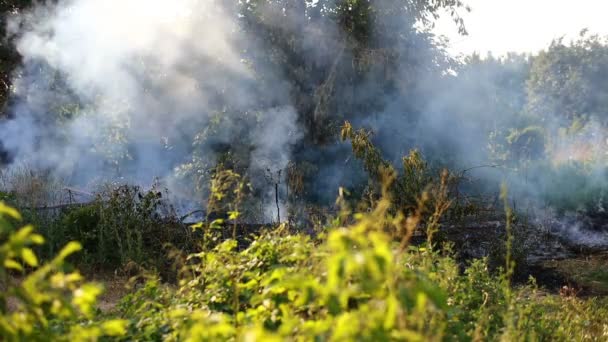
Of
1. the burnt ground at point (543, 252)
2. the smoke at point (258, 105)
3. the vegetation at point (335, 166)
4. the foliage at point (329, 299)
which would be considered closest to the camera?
the foliage at point (329, 299)

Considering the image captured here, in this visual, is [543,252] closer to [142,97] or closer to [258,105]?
[258,105]

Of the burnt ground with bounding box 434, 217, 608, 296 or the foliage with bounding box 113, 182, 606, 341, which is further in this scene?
the burnt ground with bounding box 434, 217, 608, 296

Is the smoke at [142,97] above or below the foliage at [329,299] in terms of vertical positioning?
above

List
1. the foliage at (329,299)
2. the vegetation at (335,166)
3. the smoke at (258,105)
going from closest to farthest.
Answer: the foliage at (329,299)
the vegetation at (335,166)
the smoke at (258,105)

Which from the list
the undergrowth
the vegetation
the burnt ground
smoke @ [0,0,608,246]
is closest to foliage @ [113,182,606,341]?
the undergrowth

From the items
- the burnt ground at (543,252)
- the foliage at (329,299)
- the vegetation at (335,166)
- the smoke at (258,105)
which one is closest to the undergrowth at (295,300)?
the foliage at (329,299)

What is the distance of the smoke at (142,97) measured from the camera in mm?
10781

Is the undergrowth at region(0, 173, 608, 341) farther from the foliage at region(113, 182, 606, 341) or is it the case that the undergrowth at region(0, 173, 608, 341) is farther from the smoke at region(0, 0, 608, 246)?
the smoke at region(0, 0, 608, 246)

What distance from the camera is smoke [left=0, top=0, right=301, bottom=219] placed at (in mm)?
10781

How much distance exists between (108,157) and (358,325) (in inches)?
442

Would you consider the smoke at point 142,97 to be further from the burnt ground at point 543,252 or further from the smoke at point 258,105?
the burnt ground at point 543,252

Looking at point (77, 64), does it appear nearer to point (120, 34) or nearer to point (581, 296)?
point (120, 34)

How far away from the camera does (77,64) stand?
43.8 ft

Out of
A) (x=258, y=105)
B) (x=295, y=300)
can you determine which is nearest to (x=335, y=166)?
(x=258, y=105)
